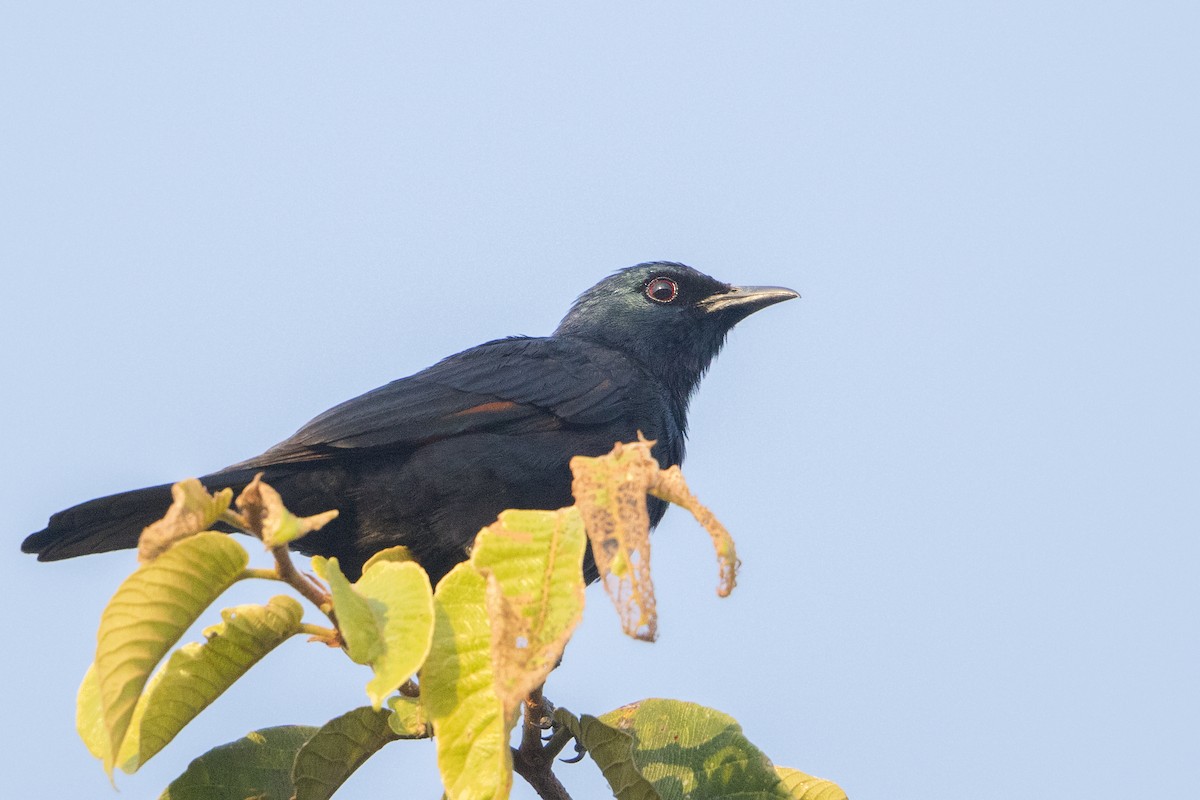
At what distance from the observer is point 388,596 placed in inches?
82.8

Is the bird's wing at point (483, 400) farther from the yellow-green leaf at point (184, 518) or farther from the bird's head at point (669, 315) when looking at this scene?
the yellow-green leaf at point (184, 518)

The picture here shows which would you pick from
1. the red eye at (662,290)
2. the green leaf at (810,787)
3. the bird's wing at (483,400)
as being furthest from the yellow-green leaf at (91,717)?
the red eye at (662,290)

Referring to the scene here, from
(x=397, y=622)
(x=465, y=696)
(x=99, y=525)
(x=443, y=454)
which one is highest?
(x=443, y=454)

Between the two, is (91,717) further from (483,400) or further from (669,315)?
(669,315)

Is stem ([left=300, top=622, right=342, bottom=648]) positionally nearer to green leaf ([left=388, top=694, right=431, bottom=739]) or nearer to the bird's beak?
green leaf ([left=388, top=694, right=431, bottom=739])

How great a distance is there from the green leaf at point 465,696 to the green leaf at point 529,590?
0.08m

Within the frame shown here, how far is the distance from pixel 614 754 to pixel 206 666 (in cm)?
94

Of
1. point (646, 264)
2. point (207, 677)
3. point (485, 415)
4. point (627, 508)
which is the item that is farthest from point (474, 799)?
point (646, 264)

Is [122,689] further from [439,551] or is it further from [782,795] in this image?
[439,551]

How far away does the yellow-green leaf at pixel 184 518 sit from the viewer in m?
2.01

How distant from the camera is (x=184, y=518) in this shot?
2.05m

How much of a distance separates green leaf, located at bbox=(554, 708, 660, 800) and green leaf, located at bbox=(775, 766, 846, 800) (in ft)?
1.18

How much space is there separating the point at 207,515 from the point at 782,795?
5.13ft

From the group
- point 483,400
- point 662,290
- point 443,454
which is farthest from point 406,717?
point 662,290
